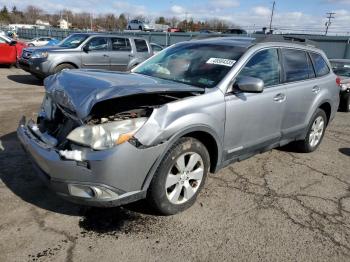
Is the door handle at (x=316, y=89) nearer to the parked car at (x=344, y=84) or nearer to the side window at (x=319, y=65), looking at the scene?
the side window at (x=319, y=65)

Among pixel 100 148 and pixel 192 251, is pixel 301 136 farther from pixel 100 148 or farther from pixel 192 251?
pixel 100 148

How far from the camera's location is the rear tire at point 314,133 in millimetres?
5477

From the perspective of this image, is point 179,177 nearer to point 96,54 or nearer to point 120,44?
point 96,54

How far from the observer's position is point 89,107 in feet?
9.68

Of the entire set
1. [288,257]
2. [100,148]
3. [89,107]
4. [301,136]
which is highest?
[89,107]

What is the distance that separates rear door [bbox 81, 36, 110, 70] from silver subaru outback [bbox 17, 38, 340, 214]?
6695mm

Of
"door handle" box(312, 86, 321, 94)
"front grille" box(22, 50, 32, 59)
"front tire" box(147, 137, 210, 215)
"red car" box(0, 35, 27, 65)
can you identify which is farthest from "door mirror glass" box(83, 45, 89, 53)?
"front tire" box(147, 137, 210, 215)

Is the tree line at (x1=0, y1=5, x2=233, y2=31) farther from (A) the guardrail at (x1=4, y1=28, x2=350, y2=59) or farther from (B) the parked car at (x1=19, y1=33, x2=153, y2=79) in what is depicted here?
(B) the parked car at (x1=19, y1=33, x2=153, y2=79)

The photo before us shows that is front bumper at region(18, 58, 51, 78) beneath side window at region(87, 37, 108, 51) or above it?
beneath

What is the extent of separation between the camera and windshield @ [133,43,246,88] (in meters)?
3.97

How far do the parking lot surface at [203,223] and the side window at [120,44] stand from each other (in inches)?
296

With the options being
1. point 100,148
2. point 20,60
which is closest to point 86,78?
point 100,148

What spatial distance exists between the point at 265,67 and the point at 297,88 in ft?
2.38

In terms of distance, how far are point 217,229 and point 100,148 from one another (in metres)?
1.36
